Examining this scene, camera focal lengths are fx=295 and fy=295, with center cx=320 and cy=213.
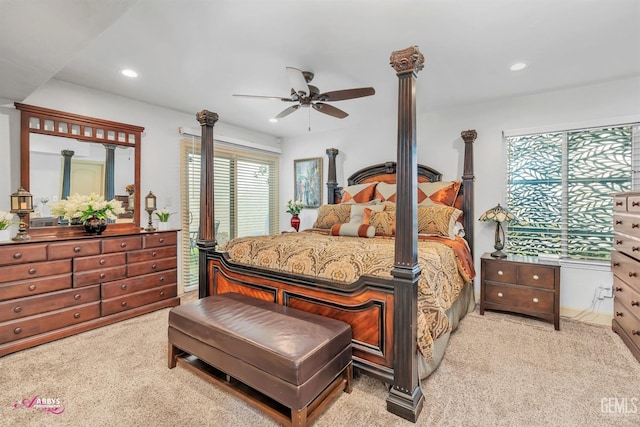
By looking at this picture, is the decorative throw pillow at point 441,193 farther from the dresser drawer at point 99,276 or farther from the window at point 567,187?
the dresser drawer at point 99,276

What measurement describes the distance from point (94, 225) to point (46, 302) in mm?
784

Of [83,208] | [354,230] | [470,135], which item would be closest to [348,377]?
[354,230]

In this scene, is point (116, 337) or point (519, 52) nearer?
point (519, 52)

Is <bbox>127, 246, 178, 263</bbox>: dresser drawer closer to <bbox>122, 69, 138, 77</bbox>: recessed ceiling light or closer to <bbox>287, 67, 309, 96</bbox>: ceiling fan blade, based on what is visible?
<bbox>122, 69, 138, 77</bbox>: recessed ceiling light

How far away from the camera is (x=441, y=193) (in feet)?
12.0

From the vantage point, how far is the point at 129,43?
2.32 meters

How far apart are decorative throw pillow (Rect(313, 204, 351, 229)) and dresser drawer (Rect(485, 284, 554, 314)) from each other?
1774 millimetres

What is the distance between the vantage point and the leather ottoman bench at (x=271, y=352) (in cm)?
151

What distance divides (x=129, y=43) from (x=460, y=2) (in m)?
2.42

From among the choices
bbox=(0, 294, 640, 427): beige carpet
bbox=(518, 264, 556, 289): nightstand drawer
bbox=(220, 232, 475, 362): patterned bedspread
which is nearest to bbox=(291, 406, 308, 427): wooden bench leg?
bbox=(0, 294, 640, 427): beige carpet

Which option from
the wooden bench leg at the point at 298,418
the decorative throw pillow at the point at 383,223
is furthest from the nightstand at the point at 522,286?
the wooden bench leg at the point at 298,418

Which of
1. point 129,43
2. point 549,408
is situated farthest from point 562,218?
point 129,43

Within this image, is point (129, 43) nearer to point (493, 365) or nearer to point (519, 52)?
point (519, 52)

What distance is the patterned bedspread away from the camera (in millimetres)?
1897
